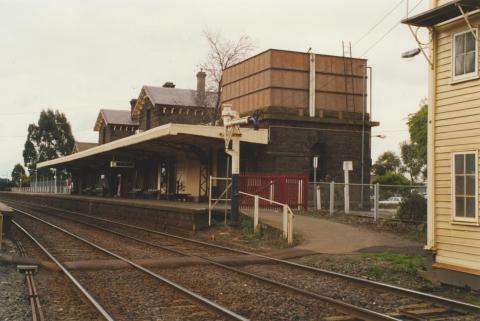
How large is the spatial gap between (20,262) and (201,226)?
842cm

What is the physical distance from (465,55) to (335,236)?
704 centimetres

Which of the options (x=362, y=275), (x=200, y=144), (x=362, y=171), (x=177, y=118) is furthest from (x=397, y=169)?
(x=362, y=275)

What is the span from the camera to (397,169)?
74312 mm

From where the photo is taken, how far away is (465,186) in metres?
10.4

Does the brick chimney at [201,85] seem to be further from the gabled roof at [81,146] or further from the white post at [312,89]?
the gabled roof at [81,146]

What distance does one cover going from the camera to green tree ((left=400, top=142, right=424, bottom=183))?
68.7 m

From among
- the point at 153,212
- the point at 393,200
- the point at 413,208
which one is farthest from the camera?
the point at 153,212

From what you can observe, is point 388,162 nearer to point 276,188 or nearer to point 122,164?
point 122,164

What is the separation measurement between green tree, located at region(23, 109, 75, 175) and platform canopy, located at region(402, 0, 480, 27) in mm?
83121

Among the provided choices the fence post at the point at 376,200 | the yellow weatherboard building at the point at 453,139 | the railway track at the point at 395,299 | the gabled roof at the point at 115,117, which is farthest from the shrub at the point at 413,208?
the gabled roof at the point at 115,117

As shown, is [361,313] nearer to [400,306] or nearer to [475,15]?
[400,306]

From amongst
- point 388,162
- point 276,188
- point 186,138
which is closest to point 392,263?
point 276,188

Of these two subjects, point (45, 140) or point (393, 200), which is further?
point (45, 140)

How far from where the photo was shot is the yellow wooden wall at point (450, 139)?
10.1 metres
